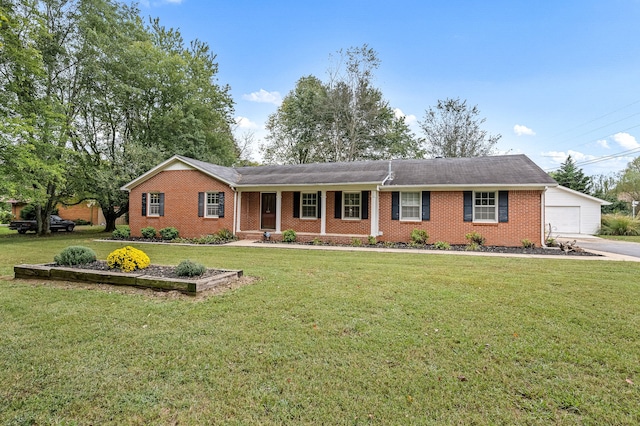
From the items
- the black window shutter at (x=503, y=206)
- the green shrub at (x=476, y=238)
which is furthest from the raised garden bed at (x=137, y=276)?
the black window shutter at (x=503, y=206)

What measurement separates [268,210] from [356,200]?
473 cm

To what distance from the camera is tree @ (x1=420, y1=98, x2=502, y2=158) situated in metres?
27.8

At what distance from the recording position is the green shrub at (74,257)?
665cm

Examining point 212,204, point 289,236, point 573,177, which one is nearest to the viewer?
point 289,236

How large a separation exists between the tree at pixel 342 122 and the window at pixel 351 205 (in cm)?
Result: 1314

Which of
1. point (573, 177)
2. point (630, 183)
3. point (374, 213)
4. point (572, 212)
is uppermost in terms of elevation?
point (630, 183)

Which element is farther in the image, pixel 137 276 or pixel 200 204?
pixel 200 204

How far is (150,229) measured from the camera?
1578 cm

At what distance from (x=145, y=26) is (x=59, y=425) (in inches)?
1113

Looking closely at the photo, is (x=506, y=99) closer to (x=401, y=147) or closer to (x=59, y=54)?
(x=401, y=147)

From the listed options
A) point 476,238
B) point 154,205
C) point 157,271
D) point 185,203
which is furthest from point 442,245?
point 154,205

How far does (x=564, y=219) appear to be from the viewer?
20.0m

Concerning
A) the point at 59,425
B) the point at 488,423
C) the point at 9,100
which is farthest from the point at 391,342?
the point at 9,100

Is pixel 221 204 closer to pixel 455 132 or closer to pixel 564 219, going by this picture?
pixel 564 219
